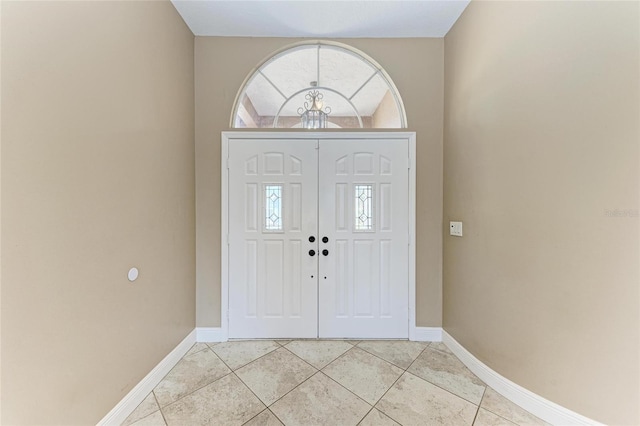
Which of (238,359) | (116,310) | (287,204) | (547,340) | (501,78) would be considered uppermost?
(501,78)

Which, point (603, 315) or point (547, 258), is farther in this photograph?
point (547, 258)

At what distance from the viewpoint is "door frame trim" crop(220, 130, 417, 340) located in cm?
220

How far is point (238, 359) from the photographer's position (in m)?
1.95

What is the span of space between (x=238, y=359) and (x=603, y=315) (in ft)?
7.80

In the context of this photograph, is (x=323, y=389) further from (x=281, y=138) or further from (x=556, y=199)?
(x=281, y=138)

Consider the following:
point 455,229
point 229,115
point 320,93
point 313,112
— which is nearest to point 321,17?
point 320,93

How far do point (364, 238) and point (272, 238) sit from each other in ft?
2.95

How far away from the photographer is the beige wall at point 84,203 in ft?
3.05

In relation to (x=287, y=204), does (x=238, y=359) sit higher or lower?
lower

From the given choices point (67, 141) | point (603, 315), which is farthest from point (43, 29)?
point (603, 315)

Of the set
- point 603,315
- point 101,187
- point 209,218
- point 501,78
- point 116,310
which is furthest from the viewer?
point 209,218

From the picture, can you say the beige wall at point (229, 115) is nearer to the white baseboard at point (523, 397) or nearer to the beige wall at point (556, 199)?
the beige wall at point (556, 199)

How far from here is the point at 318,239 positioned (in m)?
2.24

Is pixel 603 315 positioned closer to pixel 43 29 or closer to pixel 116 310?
pixel 116 310
